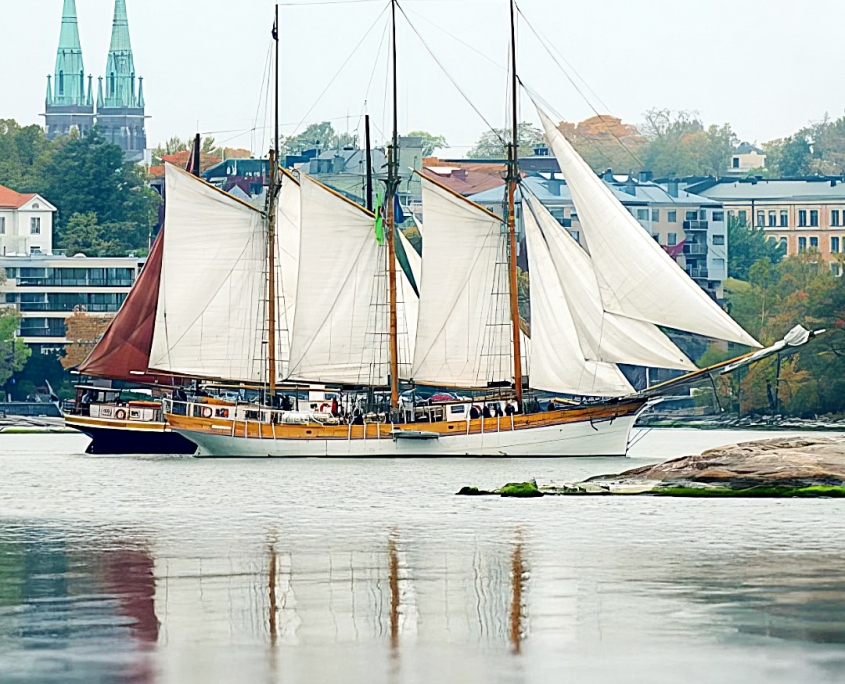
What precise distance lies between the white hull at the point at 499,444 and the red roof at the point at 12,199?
10335 centimetres

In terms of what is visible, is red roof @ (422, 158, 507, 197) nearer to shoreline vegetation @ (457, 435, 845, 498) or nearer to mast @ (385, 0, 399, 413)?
Answer: mast @ (385, 0, 399, 413)

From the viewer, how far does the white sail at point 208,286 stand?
71.3 meters

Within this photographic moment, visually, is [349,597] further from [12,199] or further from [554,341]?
[12,199]

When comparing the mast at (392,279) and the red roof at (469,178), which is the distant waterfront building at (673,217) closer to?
the red roof at (469,178)

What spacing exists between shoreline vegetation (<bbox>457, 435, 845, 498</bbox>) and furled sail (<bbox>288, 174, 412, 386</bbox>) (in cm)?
2582

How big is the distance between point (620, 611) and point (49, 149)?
7086 inches

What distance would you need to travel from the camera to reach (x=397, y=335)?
239 ft

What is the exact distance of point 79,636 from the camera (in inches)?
845

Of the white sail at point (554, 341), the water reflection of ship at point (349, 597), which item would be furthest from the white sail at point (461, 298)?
the water reflection of ship at point (349, 597)

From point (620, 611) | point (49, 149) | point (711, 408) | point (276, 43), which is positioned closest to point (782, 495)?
point (620, 611)

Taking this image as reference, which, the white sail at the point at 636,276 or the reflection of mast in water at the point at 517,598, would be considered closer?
the reflection of mast in water at the point at 517,598

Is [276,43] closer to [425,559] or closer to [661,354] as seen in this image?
[661,354]

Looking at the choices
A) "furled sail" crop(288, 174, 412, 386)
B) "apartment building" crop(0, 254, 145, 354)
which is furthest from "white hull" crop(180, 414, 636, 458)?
"apartment building" crop(0, 254, 145, 354)

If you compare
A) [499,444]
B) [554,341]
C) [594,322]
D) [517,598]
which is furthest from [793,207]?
[517,598]
